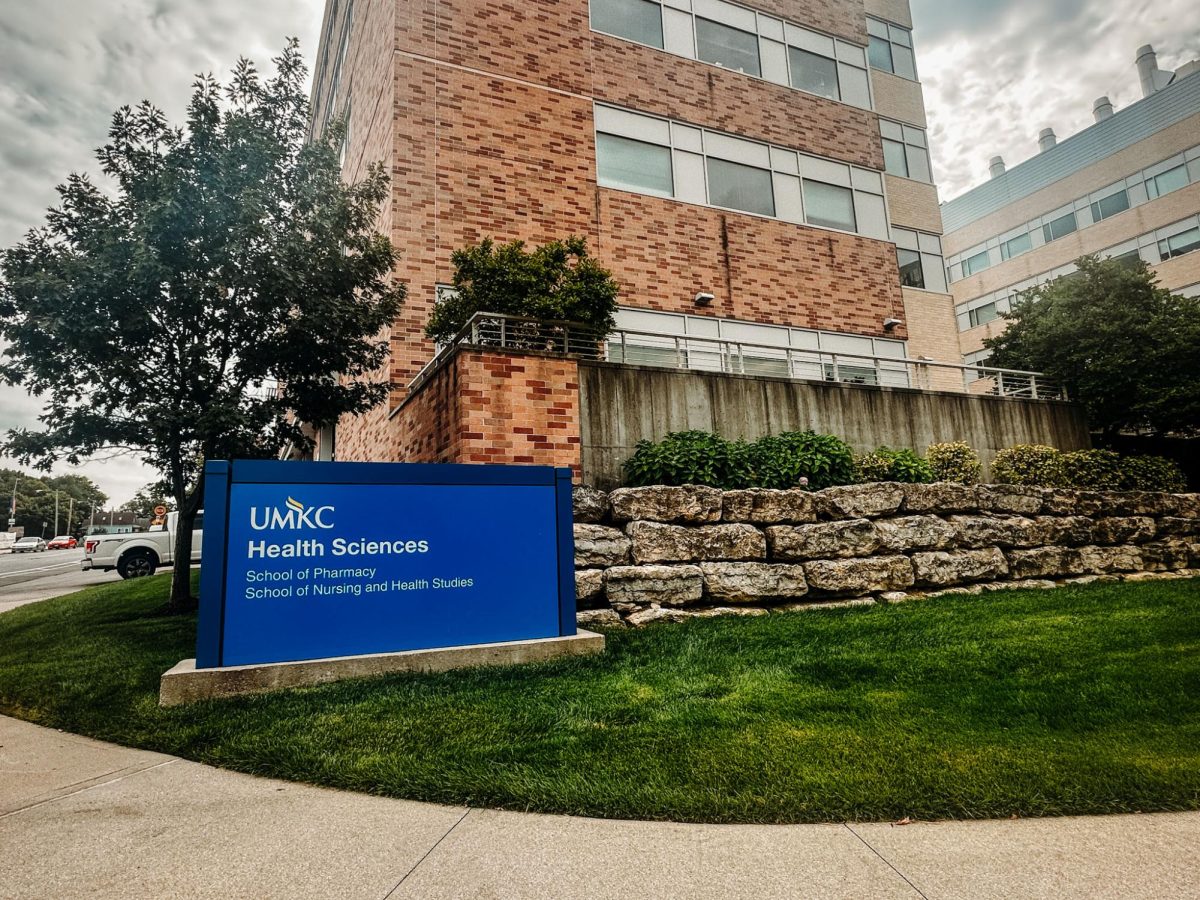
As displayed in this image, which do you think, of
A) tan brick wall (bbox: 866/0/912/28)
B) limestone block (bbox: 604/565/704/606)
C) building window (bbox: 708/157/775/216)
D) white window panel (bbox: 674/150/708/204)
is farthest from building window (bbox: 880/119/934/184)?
limestone block (bbox: 604/565/704/606)

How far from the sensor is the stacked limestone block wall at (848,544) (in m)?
7.64

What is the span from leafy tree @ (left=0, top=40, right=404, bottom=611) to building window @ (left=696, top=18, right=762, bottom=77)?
357 inches

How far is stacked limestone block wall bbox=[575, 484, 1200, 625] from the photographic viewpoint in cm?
764

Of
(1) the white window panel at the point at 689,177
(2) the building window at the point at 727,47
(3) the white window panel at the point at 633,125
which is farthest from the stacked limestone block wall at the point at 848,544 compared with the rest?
(2) the building window at the point at 727,47

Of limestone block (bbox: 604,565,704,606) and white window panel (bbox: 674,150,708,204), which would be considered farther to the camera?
white window panel (bbox: 674,150,708,204)

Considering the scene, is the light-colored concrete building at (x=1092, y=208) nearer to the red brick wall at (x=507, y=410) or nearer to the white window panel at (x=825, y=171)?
the white window panel at (x=825, y=171)

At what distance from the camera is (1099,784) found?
3178 millimetres

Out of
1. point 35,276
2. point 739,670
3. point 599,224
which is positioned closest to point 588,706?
point 739,670

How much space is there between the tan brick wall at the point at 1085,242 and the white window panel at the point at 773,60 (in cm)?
2129

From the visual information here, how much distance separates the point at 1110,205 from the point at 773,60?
23.2 metres

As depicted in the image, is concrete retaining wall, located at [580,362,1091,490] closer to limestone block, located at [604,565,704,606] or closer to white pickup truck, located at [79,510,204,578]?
Answer: limestone block, located at [604,565,704,606]

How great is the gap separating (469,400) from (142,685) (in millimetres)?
4176

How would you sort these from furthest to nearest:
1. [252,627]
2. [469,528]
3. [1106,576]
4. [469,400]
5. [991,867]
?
[1106,576] < [469,400] < [469,528] < [252,627] < [991,867]

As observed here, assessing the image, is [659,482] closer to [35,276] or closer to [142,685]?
[142,685]
